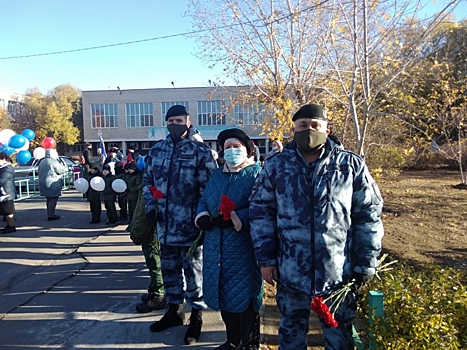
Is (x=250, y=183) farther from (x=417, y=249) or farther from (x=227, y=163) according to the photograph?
(x=417, y=249)

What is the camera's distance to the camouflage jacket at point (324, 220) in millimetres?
2271

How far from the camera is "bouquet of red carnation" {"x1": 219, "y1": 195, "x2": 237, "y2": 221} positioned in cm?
268

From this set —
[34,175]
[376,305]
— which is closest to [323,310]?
[376,305]

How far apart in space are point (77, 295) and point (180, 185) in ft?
7.33

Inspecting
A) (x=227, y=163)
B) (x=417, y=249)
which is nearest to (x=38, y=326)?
(x=227, y=163)

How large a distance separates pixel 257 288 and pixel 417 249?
3.85 metres

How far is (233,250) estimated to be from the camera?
2.80 metres

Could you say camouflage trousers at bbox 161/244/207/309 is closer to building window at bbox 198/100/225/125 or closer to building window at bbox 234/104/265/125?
building window at bbox 234/104/265/125

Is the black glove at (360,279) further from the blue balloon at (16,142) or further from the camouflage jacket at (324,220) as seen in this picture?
the blue balloon at (16,142)

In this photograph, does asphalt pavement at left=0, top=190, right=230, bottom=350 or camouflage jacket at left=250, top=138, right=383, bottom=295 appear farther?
asphalt pavement at left=0, top=190, right=230, bottom=350

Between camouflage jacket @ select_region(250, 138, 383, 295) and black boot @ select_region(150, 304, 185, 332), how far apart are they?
1587mm

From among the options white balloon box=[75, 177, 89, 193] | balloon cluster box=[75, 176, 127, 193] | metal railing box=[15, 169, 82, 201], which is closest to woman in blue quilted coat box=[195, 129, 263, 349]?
balloon cluster box=[75, 176, 127, 193]

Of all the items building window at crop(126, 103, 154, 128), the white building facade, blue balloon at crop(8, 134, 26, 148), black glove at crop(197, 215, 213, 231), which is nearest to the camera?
black glove at crop(197, 215, 213, 231)

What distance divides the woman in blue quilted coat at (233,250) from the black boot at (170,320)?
2.67ft
